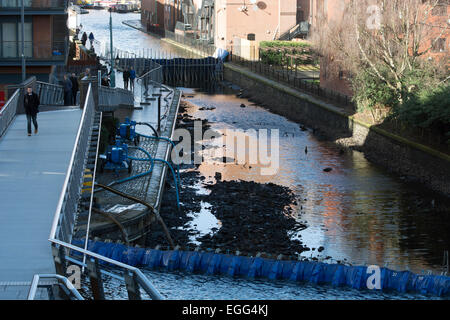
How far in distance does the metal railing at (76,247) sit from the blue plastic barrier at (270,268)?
1.22 m

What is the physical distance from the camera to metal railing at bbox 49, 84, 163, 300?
10.4 m

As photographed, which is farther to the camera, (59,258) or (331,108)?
(331,108)

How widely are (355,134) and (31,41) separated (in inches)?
720

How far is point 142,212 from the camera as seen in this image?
23297 mm

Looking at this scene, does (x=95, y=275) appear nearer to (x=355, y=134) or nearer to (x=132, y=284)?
(x=132, y=284)

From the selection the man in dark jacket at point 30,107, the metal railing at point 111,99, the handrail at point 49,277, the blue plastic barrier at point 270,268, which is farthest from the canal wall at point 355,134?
the handrail at point 49,277

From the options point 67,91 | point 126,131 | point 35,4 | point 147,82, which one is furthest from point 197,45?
point 67,91

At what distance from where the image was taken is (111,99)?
1228 inches

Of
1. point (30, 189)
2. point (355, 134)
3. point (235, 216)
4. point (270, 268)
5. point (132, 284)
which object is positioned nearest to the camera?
point (132, 284)

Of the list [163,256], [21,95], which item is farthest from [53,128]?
[163,256]

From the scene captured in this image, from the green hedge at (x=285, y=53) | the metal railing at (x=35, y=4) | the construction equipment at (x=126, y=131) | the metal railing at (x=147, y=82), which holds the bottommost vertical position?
the construction equipment at (x=126, y=131)

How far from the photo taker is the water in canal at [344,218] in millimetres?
18469

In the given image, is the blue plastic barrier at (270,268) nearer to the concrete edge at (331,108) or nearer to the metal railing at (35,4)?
the concrete edge at (331,108)
